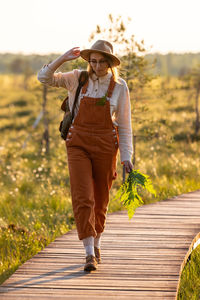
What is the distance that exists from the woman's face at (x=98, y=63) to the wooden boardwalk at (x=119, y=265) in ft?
6.44

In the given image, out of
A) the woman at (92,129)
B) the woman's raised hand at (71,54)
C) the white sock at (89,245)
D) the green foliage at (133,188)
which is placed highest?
the woman's raised hand at (71,54)

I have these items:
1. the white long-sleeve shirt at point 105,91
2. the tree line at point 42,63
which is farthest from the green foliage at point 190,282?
the tree line at point 42,63

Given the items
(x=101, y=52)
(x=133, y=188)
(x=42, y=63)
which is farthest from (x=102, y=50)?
(x=42, y=63)

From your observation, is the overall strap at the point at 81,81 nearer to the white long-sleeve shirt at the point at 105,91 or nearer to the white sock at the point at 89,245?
the white long-sleeve shirt at the point at 105,91

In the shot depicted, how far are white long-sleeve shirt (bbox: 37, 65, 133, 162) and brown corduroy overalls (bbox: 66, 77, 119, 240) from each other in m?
0.07

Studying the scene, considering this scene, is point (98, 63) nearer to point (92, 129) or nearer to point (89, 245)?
point (92, 129)

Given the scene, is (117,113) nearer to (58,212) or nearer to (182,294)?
(182,294)

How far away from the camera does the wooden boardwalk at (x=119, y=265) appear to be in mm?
4898

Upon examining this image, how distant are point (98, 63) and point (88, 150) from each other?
0.85m

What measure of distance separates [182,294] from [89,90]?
2.25m

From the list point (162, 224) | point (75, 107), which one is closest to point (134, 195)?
point (75, 107)

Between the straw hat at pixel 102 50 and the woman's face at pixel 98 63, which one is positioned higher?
the straw hat at pixel 102 50

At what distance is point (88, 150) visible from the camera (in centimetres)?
547

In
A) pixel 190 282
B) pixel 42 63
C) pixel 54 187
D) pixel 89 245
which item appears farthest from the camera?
pixel 42 63
